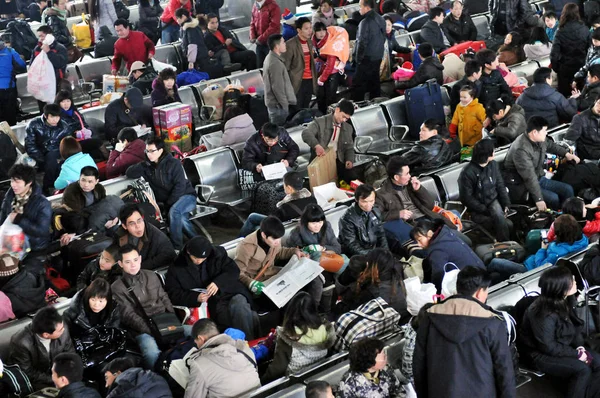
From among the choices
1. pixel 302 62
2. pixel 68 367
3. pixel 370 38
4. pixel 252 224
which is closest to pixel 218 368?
pixel 68 367

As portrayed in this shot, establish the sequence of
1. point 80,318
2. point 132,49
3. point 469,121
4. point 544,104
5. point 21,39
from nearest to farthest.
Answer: point 80,318
point 469,121
point 544,104
point 132,49
point 21,39

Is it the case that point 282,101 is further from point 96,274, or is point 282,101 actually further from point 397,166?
point 96,274

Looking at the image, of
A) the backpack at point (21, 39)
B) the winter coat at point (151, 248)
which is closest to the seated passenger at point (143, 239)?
the winter coat at point (151, 248)

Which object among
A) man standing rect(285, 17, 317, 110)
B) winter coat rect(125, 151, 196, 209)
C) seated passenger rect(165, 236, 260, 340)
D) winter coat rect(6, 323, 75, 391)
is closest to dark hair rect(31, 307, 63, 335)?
winter coat rect(6, 323, 75, 391)

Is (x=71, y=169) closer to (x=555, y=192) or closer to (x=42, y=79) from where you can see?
(x=42, y=79)

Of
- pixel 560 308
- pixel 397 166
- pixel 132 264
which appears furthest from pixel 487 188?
pixel 132 264

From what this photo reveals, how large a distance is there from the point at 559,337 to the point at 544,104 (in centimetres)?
492

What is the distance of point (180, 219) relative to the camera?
30.2 feet

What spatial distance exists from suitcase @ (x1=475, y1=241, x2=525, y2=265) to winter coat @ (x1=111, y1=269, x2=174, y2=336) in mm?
2803

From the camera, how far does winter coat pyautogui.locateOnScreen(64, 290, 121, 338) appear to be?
6.85 metres

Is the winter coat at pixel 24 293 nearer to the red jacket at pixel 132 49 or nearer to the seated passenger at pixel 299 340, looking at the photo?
the seated passenger at pixel 299 340

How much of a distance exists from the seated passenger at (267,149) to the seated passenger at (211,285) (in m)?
2.39

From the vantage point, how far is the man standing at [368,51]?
12.5 m

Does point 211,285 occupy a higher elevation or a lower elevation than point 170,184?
lower
